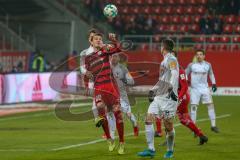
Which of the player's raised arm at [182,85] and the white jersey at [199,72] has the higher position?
the white jersey at [199,72]

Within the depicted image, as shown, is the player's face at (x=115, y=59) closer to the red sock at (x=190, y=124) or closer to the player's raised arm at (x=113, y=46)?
the red sock at (x=190, y=124)

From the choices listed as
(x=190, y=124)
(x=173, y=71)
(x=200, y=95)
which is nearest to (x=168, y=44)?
(x=173, y=71)

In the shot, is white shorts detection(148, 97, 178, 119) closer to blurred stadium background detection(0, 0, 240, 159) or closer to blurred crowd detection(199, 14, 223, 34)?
blurred stadium background detection(0, 0, 240, 159)

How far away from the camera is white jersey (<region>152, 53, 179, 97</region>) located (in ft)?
45.8

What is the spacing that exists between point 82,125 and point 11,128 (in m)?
2.39

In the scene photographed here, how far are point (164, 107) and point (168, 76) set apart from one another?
0.61 m

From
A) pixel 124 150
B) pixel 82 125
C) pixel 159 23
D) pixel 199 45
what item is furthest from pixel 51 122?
pixel 159 23

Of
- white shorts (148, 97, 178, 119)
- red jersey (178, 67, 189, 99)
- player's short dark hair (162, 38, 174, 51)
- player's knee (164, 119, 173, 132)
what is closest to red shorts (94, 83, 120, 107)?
red jersey (178, 67, 189, 99)

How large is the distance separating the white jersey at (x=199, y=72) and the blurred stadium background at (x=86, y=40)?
737 centimetres

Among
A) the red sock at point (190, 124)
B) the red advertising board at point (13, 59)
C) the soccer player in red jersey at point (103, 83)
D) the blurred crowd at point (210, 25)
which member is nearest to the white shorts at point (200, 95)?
the red sock at point (190, 124)

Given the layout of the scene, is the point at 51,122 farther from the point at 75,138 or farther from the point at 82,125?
the point at 75,138

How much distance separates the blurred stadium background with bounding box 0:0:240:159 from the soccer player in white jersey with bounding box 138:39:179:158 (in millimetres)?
14082

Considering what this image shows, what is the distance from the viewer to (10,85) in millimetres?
29094

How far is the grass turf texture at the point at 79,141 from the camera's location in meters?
15.1
